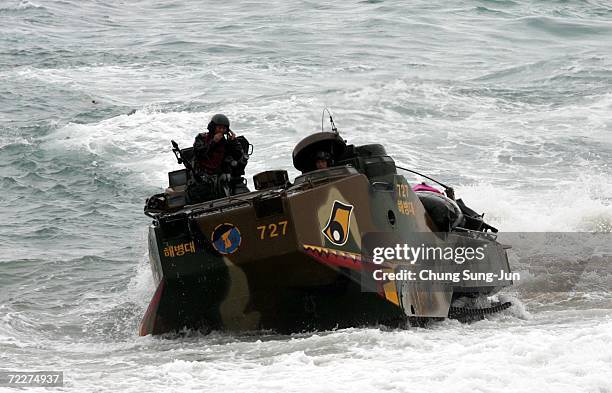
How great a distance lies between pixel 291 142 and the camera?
64.1ft

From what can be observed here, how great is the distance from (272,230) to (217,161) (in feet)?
6.64

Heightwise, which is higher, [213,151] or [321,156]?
[213,151]

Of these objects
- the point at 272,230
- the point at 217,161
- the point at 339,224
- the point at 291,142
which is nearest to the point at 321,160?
the point at 217,161

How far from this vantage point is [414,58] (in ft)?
88.3

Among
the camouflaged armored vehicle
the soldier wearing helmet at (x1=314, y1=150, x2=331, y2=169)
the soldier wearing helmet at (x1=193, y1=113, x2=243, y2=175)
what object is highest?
the soldier wearing helmet at (x1=193, y1=113, x2=243, y2=175)

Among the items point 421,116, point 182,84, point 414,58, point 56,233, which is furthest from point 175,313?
point 414,58

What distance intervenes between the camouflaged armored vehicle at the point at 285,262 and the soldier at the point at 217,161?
93 centimetres

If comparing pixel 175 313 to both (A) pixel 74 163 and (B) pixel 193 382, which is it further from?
(A) pixel 74 163

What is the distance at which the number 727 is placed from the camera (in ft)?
27.5

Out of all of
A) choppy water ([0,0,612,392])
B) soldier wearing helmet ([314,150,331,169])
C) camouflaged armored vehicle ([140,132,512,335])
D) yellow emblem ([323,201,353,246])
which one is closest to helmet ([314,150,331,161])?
soldier wearing helmet ([314,150,331,169])

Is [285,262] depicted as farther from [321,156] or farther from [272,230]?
[321,156]

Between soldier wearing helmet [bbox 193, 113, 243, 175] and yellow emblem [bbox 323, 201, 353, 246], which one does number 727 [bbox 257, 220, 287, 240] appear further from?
soldier wearing helmet [bbox 193, 113, 243, 175]

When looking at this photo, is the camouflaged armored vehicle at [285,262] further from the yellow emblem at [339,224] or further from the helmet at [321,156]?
the helmet at [321,156]

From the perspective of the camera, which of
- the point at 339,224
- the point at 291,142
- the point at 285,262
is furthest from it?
the point at 291,142
